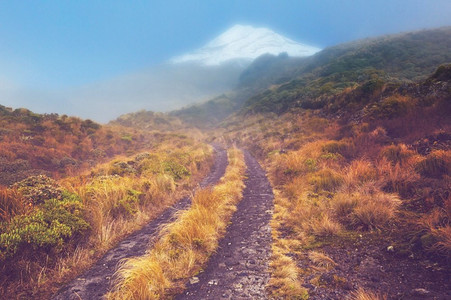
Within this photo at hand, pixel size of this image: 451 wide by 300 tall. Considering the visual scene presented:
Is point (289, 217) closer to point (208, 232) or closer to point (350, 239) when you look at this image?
Result: point (350, 239)

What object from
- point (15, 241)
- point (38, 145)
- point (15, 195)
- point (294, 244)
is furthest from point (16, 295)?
point (38, 145)

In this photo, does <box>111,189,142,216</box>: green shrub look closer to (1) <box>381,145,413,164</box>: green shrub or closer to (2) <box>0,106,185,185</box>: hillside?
(2) <box>0,106,185,185</box>: hillside

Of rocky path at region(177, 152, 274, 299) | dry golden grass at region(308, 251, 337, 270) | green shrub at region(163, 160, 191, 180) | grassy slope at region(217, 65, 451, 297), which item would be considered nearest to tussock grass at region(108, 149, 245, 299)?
rocky path at region(177, 152, 274, 299)

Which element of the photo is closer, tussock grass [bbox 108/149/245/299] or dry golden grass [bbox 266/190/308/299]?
dry golden grass [bbox 266/190/308/299]

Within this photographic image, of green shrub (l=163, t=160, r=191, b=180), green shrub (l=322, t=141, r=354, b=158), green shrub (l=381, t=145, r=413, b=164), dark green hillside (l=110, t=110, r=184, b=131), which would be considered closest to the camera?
green shrub (l=381, t=145, r=413, b=164)

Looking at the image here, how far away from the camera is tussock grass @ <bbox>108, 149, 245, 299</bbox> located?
149 inches

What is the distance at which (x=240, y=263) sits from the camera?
4.75 m

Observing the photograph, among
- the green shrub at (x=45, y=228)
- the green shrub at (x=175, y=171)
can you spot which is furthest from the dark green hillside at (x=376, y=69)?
the green shrub at (x=45, y=228)

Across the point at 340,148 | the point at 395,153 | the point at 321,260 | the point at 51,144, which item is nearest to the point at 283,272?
the point at 321,260

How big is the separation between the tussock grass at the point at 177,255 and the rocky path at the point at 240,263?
27 cm

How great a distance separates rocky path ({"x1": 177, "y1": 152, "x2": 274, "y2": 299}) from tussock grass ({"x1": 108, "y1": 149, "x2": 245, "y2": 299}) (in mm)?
272

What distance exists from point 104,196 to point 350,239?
7.38 meters

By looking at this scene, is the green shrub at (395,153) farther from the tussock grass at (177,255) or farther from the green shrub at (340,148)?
the tussock grass at (177,255)

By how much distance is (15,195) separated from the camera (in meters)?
5.16
